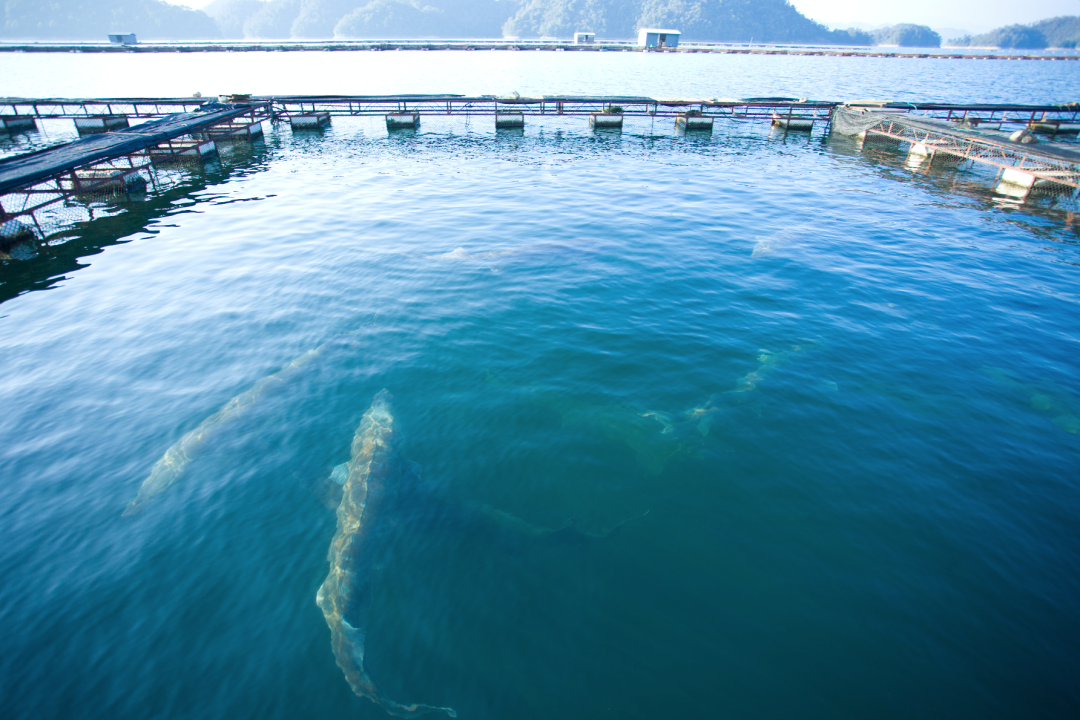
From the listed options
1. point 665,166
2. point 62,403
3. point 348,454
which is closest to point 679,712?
point 348,454

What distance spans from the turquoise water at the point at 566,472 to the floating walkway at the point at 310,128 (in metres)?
6.34

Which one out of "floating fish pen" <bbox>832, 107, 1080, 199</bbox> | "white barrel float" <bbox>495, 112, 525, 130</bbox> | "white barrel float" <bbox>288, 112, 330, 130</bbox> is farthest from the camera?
"white barrel float" <bbox>495, 112, 525, 130</bbox>

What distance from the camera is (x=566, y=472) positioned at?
1348 cm

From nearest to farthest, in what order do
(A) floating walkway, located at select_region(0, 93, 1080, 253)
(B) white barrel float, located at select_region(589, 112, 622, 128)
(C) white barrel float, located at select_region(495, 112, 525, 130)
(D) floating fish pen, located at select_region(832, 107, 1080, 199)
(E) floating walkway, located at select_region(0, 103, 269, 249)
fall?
(E) floating walkway, located at select_region(0, 103, 269, 249) < (A) floating walkway, located at select_region(0, 93, 1080, 253) < (D) floating fish pen, located at select_region(832, 107, 1080, 199) < (C) white barrel float, located at select_region(495, 112, 525, 130) < (B) white barrel float, located at select_region(589, 112, 622, 128)

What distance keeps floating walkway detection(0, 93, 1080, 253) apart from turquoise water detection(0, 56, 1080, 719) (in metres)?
6.34

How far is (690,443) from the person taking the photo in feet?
47.0

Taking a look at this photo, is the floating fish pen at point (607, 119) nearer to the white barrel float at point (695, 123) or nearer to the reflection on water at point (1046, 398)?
the white barrel float at point (695, 123)

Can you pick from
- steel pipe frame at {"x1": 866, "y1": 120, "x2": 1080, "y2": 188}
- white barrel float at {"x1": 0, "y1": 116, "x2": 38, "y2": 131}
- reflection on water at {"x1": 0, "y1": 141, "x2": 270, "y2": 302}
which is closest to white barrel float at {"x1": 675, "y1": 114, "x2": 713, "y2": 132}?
steel pipe frame at {"x1": 866, "y1": 120, "x2": 1080, "y2": 188}

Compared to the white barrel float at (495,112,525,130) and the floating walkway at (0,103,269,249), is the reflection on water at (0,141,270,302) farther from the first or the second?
the white barrel float at (495,112,525,130)

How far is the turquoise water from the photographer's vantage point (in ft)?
29.8

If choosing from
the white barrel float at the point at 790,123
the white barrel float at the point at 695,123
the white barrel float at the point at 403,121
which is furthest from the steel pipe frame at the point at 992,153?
the white barrel float at the point at 403,121

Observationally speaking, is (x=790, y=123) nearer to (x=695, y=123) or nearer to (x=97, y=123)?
(x=695, y=123)

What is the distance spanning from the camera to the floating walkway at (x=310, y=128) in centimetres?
3136

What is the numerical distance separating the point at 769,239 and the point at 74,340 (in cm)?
3434
